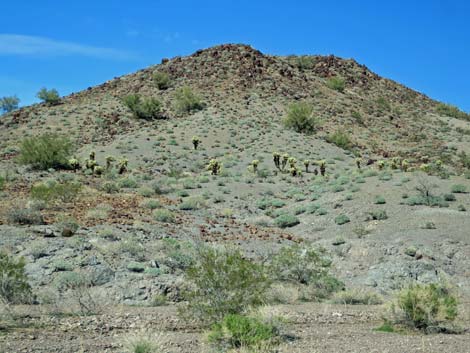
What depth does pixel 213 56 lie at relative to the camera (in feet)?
237

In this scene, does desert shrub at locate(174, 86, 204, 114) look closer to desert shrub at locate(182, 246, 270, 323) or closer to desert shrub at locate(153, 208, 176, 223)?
desert shrub at locate(153, 208, 176, 223)

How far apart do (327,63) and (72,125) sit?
4151cm

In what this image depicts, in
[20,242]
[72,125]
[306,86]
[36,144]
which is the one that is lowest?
[20,242]

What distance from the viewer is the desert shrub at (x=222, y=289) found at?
34.8 ft

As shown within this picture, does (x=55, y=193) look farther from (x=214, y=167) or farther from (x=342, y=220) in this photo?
(x=214, y=167)

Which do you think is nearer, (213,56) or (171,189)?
(171,189)

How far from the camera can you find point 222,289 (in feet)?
36.1

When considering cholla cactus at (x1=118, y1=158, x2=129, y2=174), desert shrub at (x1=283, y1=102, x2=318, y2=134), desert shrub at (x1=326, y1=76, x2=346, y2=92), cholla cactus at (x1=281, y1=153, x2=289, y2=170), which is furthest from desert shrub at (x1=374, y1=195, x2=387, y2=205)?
desert shrub at (x1=326, y1=76, x2=346, y2=92)

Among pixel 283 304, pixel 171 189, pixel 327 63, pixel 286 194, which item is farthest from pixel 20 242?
pixel 327 63

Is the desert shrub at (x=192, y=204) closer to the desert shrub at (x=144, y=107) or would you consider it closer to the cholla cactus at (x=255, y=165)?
the cholla cactus at (x=255, y=165)

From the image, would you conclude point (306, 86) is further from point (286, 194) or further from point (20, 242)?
point (20, 242)

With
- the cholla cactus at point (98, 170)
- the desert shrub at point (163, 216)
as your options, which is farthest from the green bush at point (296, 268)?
the cholla cactus at point (98, 170)

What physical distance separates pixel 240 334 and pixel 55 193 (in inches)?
678

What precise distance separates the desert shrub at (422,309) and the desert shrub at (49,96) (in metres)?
61.2
